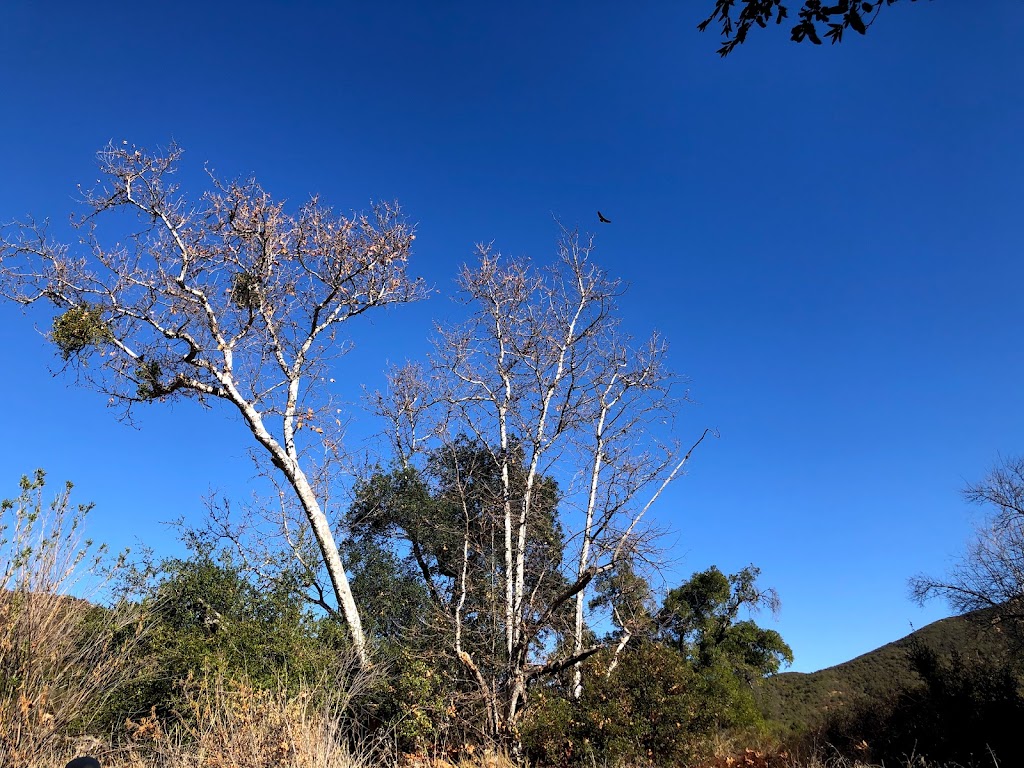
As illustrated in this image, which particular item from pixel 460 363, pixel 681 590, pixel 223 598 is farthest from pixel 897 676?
pixel 223 598

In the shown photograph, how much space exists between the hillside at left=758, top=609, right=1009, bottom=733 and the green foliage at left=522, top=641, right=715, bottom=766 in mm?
18840

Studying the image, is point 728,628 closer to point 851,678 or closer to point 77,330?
point 851,678

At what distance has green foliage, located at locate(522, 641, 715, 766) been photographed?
844 cm

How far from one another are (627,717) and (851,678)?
2871 centimetres

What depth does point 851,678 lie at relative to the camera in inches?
1208

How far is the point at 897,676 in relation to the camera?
27828 millimetres

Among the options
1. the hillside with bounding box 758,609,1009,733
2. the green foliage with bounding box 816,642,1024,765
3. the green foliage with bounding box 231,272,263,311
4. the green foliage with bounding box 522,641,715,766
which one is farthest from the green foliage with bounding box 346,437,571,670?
the hillside with bounding box 758,609,1009,733

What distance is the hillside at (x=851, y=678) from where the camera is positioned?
26042mm

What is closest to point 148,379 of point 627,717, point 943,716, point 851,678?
point 627,717

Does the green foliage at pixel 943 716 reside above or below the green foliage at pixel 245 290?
below

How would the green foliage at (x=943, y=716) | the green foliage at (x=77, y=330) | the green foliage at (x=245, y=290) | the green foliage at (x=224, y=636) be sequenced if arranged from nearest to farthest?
the green foliage at (x=224, y=636) < the green foliage at (x=77, y=330) < the green foliage at (x=245, y=290) < the green foliage at (x=943, y=716)

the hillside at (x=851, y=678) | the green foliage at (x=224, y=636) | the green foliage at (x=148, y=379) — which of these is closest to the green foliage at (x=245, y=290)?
the green foliage at (x=148, y=379)

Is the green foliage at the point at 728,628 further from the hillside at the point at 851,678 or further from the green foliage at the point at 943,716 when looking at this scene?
the green foliage at the point at 943,716

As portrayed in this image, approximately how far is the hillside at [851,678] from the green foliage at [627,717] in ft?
61.8
